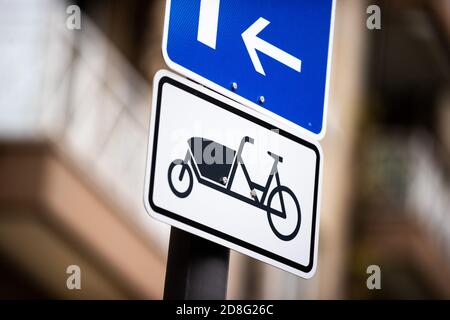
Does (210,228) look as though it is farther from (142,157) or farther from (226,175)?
(142,157)

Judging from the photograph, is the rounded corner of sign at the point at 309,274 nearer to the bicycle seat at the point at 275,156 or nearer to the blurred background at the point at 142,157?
the bicycle seat at the point at 275,156

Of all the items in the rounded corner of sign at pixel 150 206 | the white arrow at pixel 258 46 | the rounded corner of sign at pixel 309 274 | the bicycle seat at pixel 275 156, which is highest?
the white arrow at pixel 258 46

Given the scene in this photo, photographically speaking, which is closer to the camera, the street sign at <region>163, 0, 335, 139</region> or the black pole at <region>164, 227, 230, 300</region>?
the black pole at <region>164, 227, 230, 300</region>

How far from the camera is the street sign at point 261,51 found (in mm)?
2656

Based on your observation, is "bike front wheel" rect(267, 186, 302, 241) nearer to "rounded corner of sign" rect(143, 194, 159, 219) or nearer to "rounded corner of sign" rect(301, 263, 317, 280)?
"rounded corner of sign" rect(301, 263, 317, 280)

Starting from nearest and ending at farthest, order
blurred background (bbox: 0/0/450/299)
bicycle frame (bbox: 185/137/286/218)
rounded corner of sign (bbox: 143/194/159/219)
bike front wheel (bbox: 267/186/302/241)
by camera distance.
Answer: rounded corner of sign (bbox: 143/194/159/219) < bicycle frame (bbox: 185/137/286/218) < bike front wheel (bbox: 267/186/302/241) < blurred background (bbox: 0/0/450/299)

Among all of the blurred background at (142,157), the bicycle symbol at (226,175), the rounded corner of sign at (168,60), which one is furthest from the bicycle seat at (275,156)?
the blurred background at (142,157)

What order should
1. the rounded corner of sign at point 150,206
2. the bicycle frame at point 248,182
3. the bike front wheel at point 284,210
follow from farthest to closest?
the bike front wheel at point 284,210 < the bicycle frame at point 248,182 < the rounded corner of sign at point 150,206

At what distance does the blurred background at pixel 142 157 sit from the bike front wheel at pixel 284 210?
3.83 meters

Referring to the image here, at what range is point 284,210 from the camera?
277cm

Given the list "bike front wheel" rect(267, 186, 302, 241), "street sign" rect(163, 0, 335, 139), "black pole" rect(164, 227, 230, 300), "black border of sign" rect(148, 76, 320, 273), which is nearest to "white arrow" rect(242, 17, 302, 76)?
"street sign" rect(163, 0, 335, 139)

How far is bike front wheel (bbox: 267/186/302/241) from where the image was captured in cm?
273

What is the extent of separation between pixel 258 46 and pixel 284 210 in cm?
43

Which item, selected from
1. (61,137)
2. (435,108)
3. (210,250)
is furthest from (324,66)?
(435,108)
